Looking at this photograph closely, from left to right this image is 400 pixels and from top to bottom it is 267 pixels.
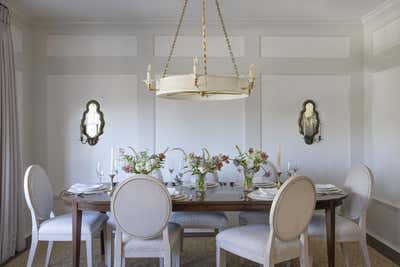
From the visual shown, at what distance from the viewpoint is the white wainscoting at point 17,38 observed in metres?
4.07

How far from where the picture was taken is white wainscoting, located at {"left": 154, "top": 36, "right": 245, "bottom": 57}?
180 inches

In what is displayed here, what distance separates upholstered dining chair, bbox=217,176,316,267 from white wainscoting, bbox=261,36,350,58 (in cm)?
239

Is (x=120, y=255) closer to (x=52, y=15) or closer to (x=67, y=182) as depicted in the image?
(x=67, y=182)

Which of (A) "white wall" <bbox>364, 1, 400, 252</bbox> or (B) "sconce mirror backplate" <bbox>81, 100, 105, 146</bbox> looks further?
(B) "sconce mirror backplate" <bbox>81, 100, 105, 146</bbox>

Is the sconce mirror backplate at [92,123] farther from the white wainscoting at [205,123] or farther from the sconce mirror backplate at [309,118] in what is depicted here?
the sconce mirror backplate at [309,118]

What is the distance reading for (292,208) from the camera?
2559mm

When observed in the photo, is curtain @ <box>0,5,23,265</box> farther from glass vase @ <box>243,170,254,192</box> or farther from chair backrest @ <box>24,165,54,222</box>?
glass vase @ <box>243,170,254,192</box>

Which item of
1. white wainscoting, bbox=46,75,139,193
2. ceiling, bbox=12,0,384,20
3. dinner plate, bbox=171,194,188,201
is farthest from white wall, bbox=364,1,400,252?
white wainscoting, bbox=46,75,139,193

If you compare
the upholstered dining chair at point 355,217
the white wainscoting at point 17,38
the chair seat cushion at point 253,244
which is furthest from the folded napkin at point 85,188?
the white wainscoting at point 17,38

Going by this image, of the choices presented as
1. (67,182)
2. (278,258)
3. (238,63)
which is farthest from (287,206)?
(67,182)

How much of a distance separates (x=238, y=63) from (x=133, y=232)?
262 cm

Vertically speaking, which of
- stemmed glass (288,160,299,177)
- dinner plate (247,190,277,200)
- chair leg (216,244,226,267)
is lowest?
chair leg (216,244,226,267)

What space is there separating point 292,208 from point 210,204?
1.91ft

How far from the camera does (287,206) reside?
8.31ft
